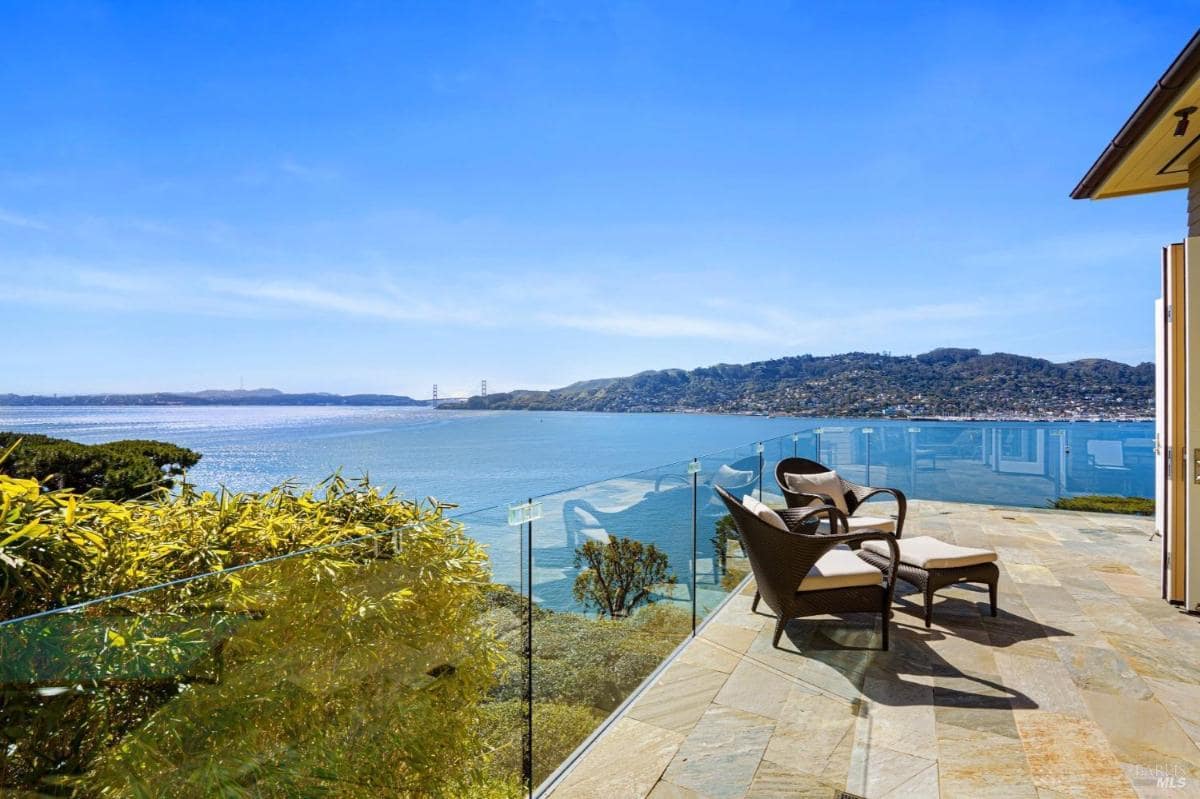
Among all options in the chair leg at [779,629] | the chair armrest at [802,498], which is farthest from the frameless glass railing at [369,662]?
the chair armrest at [802,498]

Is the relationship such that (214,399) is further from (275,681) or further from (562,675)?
(275,681)

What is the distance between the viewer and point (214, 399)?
172 feet

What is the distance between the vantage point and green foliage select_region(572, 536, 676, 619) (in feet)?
9.18

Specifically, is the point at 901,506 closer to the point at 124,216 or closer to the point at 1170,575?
the point at 1170,575

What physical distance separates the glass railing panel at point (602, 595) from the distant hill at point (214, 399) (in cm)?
5199

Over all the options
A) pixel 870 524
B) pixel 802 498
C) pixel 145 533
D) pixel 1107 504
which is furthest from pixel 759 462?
pixel 1107 504

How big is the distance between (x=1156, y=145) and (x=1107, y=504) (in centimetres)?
524

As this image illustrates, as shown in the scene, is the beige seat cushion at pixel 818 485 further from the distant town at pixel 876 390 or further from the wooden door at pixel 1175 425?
the distant town at pixel 876 390

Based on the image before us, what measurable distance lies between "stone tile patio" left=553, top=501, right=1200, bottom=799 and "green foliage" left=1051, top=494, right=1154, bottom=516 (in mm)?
3949

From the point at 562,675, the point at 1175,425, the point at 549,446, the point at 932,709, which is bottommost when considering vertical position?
the point at 549,446

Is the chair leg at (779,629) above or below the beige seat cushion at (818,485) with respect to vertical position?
below

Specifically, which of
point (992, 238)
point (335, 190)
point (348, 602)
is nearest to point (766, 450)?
point (348, 602)

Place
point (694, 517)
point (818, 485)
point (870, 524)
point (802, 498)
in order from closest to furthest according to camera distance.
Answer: point (694, 517) < point (870, 524) < point (802, 498) < point (818, 485)

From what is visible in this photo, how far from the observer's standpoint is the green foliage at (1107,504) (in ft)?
24.6
